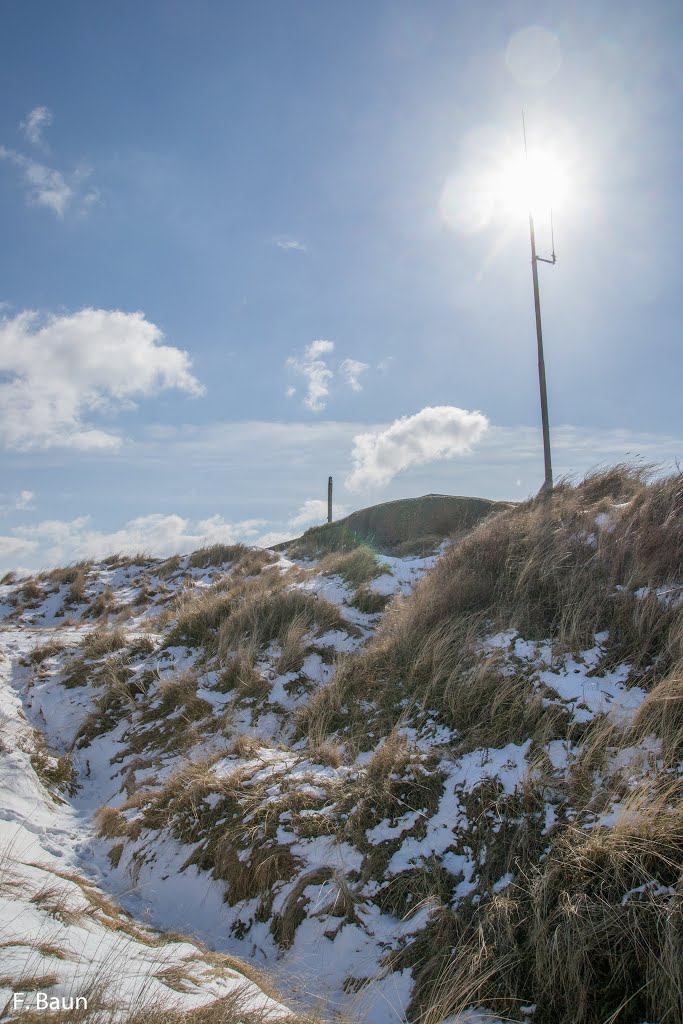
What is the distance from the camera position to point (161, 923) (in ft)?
15.4

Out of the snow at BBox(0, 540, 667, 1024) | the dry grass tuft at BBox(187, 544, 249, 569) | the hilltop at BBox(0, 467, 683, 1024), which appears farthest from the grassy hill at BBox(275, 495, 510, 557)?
the snow at BBox(0, 540, 667, 1024)

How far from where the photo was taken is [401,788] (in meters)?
4.97

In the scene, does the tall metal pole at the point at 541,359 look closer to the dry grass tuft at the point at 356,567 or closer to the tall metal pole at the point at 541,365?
the tall metal pole at the point at 541,365

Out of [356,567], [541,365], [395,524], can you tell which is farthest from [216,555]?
[541,365]

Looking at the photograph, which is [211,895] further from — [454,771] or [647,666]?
[647,666]

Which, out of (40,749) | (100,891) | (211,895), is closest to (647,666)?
(211,895)

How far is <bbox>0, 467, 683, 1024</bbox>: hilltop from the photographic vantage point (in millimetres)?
3369

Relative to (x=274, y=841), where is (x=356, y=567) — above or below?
above

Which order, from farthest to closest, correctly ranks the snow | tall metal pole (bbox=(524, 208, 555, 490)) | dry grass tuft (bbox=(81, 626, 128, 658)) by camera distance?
tall metal pole (bbox=(524, 208, 555, 490)) → dry grass tuft (bbox=(81, 626, 128, 658)) → the snow

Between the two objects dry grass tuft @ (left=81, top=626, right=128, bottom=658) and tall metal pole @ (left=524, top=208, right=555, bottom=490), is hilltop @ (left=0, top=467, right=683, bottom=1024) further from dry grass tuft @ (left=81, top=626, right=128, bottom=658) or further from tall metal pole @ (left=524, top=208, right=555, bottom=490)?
tall metal pole @ (left=524, top=208, right=555, bottom=490)

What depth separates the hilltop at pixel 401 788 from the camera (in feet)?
11.1

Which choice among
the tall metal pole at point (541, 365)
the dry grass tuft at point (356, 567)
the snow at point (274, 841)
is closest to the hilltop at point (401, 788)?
the snow at point (274, 841)

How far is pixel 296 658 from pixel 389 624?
4.54 ft

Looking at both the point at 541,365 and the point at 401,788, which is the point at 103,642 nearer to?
the point at 401,788
